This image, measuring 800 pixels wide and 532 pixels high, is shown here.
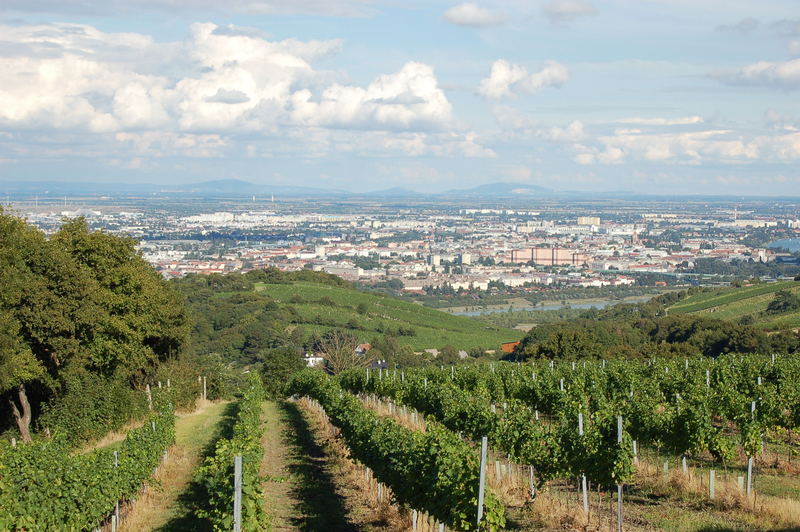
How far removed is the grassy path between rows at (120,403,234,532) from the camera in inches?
577

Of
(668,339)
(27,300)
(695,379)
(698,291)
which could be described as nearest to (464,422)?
(695,379)

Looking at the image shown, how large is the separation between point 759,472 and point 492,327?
271 feet

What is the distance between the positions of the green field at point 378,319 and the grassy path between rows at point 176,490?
51.0 m

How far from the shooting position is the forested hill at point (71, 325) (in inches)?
984

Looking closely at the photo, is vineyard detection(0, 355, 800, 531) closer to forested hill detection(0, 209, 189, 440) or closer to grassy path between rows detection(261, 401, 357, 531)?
grassy path between rows detection(261, 401, 357, 531)

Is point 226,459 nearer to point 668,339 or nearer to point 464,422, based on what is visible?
point 464,422

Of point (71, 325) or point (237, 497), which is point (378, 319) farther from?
point (237, 497)

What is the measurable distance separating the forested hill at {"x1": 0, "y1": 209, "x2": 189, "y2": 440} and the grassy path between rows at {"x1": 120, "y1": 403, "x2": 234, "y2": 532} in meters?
3.12

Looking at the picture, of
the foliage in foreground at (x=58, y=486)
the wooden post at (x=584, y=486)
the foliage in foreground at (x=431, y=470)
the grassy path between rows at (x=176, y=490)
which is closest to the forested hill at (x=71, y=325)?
the grassy path between rows at (x=176, y=490)

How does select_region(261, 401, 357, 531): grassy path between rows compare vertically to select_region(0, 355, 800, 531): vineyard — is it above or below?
below

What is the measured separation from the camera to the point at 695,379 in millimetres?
24734

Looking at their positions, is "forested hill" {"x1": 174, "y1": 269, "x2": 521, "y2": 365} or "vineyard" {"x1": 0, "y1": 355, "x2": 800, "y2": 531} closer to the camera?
"vineyard" {"x1": 0, "y1": 355, "x2": 800, "y2": 531}

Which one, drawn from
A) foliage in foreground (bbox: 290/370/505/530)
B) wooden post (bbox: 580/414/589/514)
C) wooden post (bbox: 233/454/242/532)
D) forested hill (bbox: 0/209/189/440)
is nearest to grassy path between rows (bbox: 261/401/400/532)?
foliage in foreground (bbox: 290/370/505/530)

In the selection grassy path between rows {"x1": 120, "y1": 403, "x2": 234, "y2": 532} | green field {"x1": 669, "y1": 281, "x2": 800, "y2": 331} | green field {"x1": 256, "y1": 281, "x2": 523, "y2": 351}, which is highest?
grassy path between rows {"x1": 120, "y1": 403, "x2": 234, "y2": 532}
